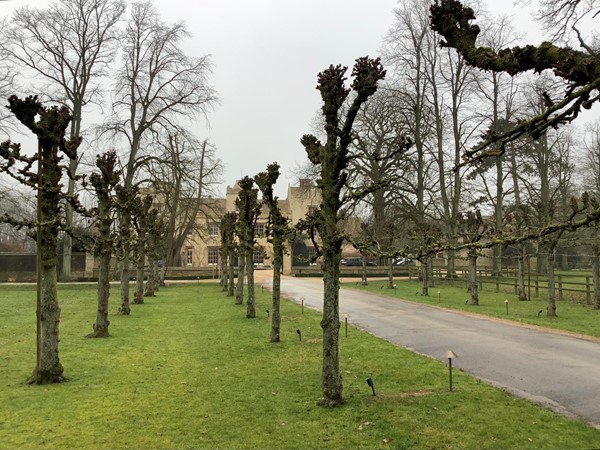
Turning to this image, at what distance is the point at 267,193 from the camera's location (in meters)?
14.3

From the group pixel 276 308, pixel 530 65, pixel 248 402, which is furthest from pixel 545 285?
pixel 530 65

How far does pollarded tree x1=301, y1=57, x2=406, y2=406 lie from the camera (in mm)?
7434

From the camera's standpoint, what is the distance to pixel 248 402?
7.48m

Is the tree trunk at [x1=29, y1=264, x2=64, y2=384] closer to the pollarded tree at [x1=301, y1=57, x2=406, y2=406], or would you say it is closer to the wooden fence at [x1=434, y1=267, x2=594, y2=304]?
the pollarded tree at [x1=301, y1=57, x2=406, y2=406]

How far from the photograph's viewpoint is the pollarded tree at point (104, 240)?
1349 cm

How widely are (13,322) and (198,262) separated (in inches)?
1930

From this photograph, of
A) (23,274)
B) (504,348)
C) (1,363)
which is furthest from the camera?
(23,274)

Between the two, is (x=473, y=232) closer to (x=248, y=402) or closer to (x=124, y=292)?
(x=124, y=292)

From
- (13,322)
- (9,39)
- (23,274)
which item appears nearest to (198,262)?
(23,274)

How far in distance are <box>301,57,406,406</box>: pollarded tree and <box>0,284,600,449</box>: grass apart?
658mm

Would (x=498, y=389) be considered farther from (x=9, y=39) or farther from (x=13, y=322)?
(x=9, y=39)

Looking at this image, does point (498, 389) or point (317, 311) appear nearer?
point (498, 389)

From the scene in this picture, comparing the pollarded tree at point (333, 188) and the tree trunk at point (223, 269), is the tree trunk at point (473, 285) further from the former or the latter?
the pollarded tree at point (333, 188)

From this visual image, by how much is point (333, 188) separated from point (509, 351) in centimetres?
680
